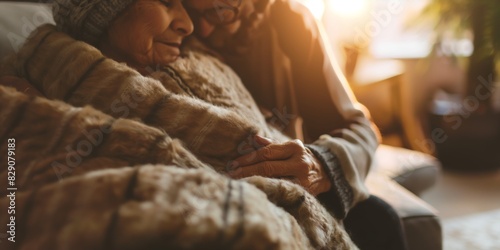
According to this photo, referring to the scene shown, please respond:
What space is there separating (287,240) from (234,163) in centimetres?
24

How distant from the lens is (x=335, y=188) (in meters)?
0.85

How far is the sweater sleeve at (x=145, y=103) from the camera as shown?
2.25ft

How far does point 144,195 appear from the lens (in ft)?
1.49

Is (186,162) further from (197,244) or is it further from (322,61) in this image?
(322,61)

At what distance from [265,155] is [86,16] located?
1.38 ft

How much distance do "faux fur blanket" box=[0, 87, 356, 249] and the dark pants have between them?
30 centimetres

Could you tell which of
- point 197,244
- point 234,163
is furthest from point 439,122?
point 197,244

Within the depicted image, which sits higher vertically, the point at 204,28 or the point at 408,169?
the point at 204,28

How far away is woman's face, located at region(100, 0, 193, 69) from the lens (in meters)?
0.81

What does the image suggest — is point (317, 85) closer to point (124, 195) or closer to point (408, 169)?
point (408, 169)

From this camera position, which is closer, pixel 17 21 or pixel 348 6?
pixel 17 21

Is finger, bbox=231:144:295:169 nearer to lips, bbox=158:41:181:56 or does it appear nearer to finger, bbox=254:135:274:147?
finger, bbox=254:135:274:147

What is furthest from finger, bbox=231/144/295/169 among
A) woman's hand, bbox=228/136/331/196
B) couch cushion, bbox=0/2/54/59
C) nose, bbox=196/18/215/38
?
couch cushion, bbox=0/2/54/59

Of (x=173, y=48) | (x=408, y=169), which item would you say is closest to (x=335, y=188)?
(x=173, y=48)
